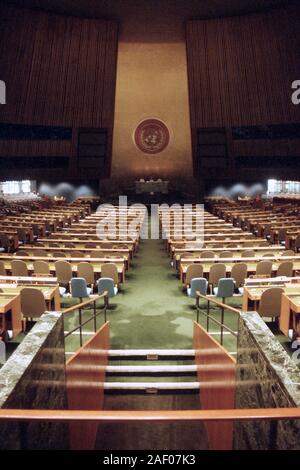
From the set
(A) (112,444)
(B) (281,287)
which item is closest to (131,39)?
(B) (281,287)

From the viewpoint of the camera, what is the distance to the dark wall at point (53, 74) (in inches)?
778

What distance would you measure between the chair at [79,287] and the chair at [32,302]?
106cm

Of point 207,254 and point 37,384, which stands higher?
point 207,254

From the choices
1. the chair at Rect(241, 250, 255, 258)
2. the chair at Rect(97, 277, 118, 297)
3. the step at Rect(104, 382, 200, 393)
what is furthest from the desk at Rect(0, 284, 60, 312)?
the chair at Rect(241, 250, 255, 258)

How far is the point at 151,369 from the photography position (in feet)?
18.0

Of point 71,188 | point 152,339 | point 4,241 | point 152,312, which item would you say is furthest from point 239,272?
point 71,188

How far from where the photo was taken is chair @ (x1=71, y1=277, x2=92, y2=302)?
6891 millimetres

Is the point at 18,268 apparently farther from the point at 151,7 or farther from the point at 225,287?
the point at 151,7

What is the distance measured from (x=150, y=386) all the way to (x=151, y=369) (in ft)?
0.83

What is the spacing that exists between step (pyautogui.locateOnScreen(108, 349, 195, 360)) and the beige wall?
21649mm

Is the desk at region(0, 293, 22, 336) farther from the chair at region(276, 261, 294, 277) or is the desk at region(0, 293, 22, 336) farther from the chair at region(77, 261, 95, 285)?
the chair at region(276, 261, 294, 277)

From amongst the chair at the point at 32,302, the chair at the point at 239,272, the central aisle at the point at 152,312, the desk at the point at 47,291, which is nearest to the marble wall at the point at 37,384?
the chair at the point at 32,302

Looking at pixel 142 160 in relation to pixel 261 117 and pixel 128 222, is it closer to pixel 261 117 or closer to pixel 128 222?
pixel 261 117

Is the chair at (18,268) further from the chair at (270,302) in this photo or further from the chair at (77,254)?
the chair at (270,302)
